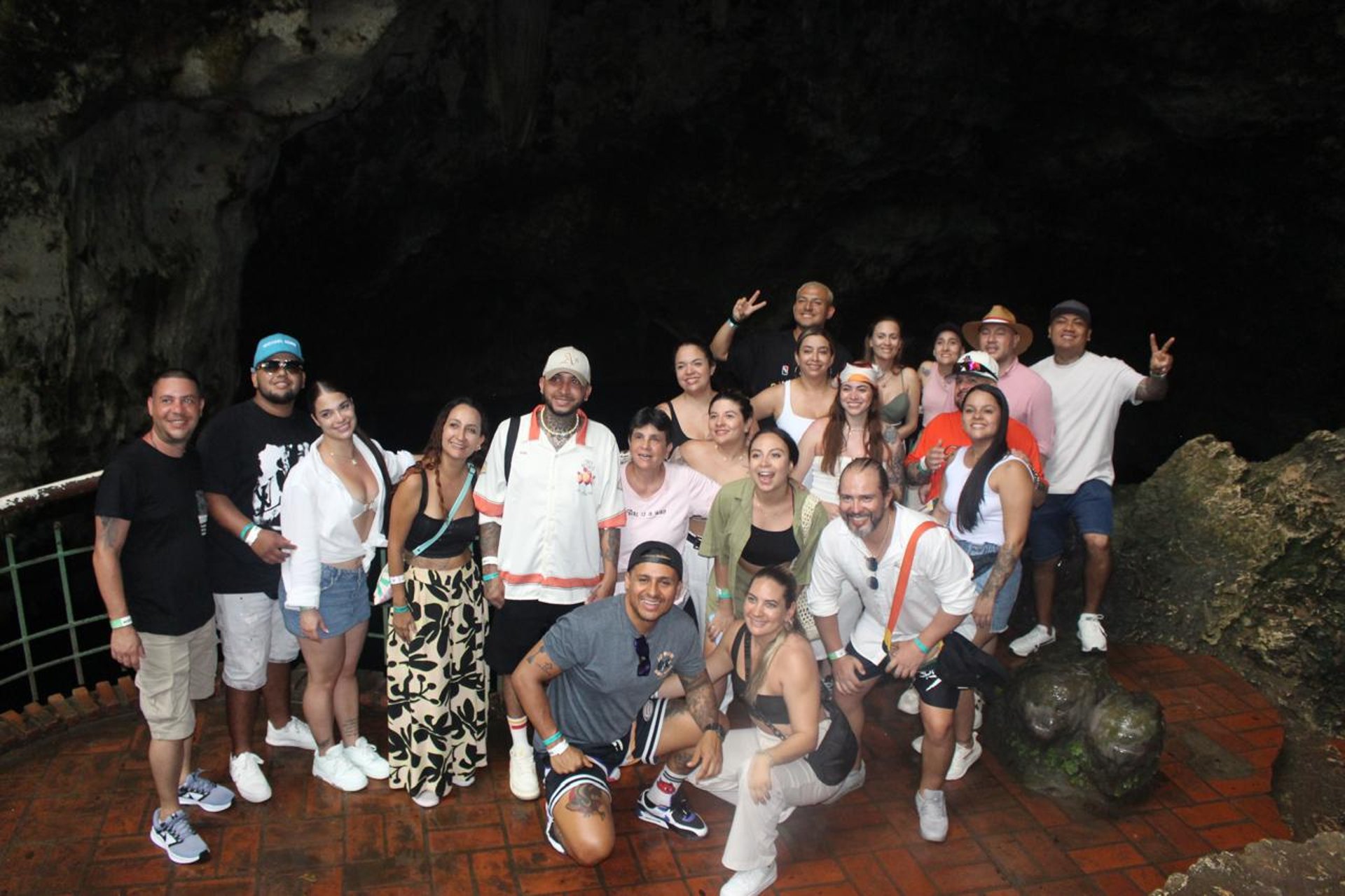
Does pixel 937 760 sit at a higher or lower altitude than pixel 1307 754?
higher

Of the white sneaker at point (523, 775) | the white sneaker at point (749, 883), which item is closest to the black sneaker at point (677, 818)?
the white sneaker at point (749, 883)

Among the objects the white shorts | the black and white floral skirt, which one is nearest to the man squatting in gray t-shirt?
the black and white floral skirt

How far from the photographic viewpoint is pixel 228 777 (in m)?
4.71

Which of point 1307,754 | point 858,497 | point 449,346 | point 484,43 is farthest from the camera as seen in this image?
point 449,346

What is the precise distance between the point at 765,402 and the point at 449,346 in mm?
12494

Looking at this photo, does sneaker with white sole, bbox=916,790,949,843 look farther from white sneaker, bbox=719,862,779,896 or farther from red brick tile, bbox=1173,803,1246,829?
red brick tile, bbox=1173,803,1246,829

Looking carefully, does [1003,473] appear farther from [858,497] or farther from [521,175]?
[521,175]

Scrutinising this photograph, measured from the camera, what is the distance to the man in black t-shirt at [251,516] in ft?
13.9

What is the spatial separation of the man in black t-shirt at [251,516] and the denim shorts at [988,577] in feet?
10.3

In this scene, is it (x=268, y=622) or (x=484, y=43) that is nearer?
(x=268, y=622)

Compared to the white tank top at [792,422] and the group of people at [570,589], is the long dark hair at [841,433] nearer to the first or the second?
the group of people at [570,589]

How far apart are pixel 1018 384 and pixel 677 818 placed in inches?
115

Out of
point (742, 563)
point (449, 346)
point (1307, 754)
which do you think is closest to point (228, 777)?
point (742, 563)

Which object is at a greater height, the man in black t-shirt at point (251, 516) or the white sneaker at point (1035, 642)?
the man in black t-shirt at point (251, 516)
